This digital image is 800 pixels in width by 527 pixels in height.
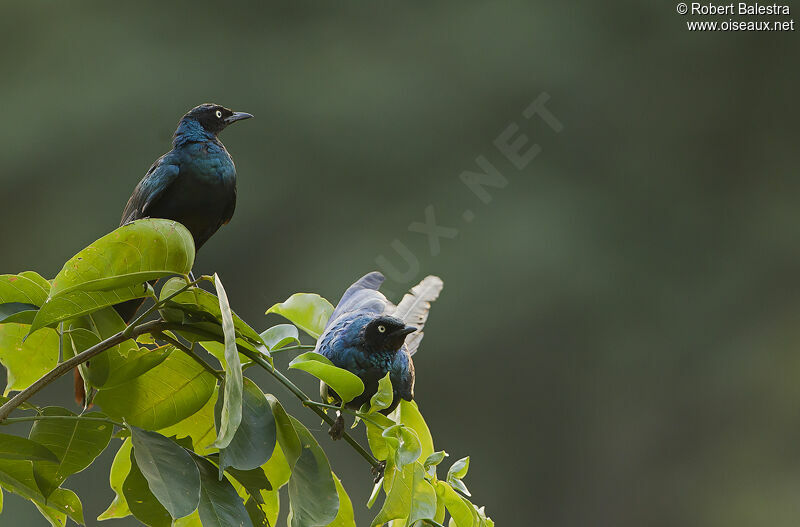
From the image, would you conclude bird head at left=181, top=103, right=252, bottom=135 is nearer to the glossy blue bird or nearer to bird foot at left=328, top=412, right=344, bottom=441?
the glossy blue bird

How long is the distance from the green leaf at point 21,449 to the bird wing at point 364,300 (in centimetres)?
34

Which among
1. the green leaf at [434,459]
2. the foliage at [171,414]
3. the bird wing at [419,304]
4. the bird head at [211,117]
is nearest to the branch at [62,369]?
the foliage at [171,414]

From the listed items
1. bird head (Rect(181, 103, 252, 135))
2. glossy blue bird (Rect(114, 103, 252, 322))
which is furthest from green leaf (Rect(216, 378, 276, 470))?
bird head (Rect(181, 103, 252, 135))

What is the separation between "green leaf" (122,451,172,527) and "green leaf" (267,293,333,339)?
0.22 meters

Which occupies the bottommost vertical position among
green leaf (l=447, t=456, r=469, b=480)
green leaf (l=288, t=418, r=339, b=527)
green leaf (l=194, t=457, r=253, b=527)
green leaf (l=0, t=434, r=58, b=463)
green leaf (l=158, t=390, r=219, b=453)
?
green leaf (l=0, t=434, r=58, b=463)

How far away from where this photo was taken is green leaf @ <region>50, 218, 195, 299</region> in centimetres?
53

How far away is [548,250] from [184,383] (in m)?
4.58

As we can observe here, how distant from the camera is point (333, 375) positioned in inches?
24.0

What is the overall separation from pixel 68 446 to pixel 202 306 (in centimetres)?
15

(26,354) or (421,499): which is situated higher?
(421,499)

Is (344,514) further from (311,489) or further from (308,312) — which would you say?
(308,312)

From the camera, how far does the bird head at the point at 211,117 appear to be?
1184mm

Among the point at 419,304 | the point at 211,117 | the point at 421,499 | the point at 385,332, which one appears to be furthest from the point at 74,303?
the point at 211,117

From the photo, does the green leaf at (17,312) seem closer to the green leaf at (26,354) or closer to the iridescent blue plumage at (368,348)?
the green leaf at (26,354)
